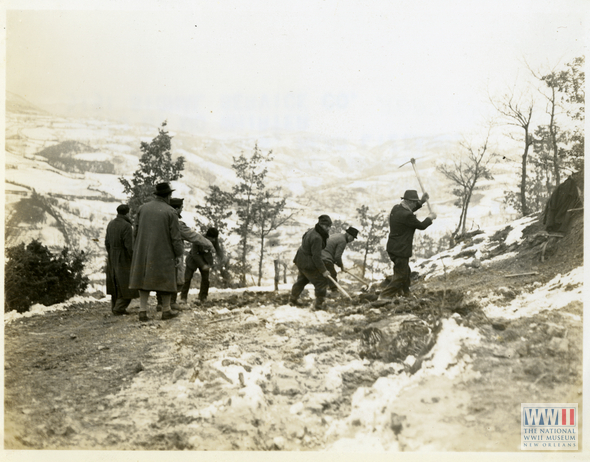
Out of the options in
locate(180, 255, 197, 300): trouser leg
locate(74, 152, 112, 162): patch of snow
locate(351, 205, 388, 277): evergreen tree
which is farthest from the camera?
locate(351, 205, 388, 277): evergreen tree

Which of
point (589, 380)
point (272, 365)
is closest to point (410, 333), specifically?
point (272, 365)

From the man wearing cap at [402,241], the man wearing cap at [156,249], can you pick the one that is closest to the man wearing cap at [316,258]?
the man wearing cap at [402,241]

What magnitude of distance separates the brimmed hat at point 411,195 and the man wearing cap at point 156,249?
257 centimetres

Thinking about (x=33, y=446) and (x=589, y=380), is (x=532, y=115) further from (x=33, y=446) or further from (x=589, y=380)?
(x=33, y=446)

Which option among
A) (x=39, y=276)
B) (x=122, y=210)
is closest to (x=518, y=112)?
(x=122, y=210)

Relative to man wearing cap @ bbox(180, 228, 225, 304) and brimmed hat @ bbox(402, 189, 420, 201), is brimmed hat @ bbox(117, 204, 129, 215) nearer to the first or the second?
man wearing cap @ bbox(180, 228, 225, 304)

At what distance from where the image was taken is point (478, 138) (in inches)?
203

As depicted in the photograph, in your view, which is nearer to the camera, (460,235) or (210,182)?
(460,235)

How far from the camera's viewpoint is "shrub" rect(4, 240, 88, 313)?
4.89m

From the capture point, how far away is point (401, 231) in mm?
5402

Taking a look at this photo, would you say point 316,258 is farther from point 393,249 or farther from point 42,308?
point 42,308

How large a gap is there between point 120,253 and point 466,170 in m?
4.20

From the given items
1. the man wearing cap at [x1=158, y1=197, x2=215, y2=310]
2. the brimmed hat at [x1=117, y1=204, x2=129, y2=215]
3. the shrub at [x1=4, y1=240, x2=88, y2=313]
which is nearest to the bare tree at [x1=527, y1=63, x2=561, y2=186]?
the man wearing cap at [x1=158, y1=197, x2=215, y2=310]

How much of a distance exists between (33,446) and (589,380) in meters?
4.77
